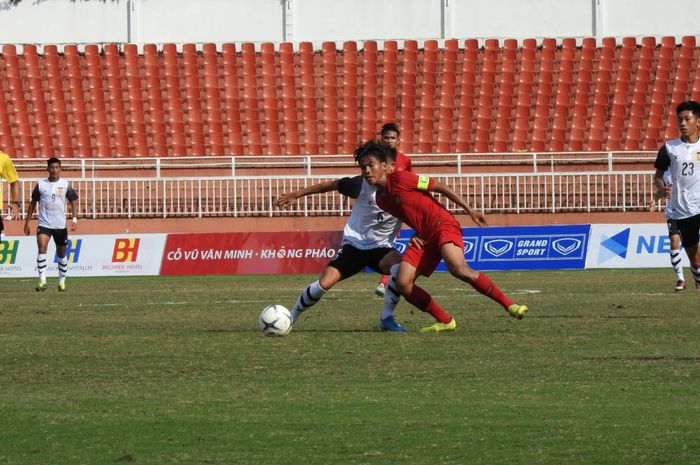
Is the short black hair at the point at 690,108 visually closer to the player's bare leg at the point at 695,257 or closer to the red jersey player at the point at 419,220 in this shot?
the player's bare leg at the point at 695,257

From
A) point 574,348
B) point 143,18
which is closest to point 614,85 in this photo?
point 143,18

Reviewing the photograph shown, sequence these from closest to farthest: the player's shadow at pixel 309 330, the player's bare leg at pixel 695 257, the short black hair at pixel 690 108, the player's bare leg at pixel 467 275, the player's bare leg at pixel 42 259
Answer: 1. the player's bare leg at pixel 467 275
2. the player's shadow at pixel 309 330
3. the short black hair at pixel 690 108
4. the player's bare leg at pixel 695 257
5. the player's bare leg at pixel 42 259

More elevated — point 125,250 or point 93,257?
point 125,250

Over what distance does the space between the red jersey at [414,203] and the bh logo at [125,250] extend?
599 inches

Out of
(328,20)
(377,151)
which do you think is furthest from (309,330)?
(328,20)

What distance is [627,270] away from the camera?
2625cm

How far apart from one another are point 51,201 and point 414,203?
38.0 feet

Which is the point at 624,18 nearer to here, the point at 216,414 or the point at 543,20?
the point at 543,20

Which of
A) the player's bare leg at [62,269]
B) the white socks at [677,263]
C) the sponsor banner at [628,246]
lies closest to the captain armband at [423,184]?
the white socks at [677,263]

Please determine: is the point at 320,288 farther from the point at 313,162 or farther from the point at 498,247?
the point at 313,162

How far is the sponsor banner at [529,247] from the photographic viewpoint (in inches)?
1062

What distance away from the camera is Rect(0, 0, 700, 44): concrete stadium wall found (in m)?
37.1

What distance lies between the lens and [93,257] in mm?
26969

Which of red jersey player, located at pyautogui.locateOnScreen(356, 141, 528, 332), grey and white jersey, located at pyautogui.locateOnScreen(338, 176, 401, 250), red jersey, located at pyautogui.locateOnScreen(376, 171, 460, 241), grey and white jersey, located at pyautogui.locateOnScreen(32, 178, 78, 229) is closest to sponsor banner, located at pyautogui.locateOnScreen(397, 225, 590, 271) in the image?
grey and white jersey, located at pyautogui.locateOnScreen(32, 178, 78, 229)
